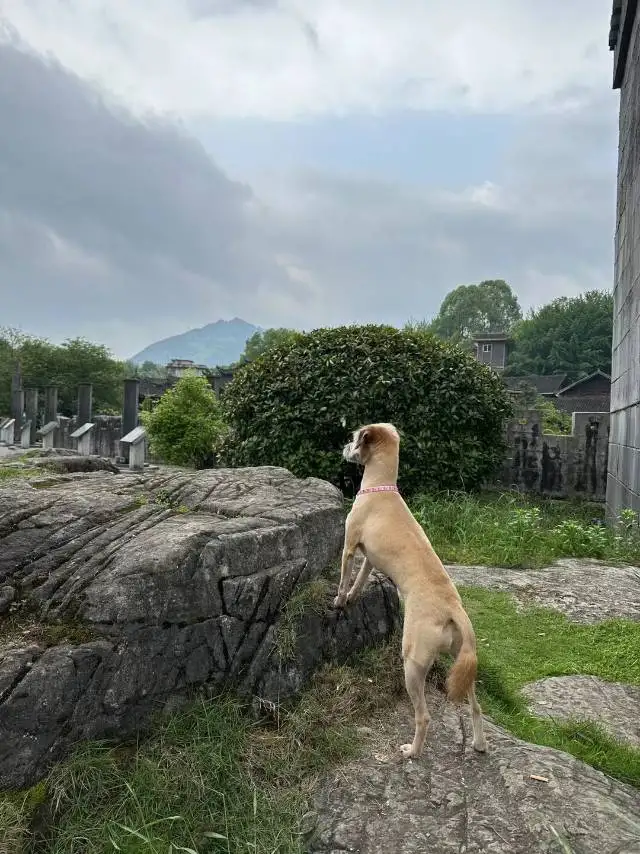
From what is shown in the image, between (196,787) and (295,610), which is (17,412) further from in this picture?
(196,787)

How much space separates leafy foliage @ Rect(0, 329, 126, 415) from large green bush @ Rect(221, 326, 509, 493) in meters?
31.8

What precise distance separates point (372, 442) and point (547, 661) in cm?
233

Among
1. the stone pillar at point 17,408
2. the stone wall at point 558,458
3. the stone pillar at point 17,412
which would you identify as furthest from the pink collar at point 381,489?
the stone pillar at point 17,412

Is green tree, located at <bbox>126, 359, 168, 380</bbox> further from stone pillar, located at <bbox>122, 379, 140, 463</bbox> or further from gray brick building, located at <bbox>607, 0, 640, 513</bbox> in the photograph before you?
gray brick building, located at <bbox>607, 0, 640, 513</bbox>

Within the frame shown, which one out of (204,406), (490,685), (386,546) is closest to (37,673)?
(386,546)

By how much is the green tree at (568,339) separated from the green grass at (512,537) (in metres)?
49.3

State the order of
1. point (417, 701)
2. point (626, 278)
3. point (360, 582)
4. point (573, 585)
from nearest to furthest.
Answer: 1. point (417, 701)
2. point (360, 582)
3. point (573, 585)
4. point (626, 278)

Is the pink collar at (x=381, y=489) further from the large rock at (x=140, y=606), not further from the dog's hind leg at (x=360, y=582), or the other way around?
the large rock at (x=140, y=606)

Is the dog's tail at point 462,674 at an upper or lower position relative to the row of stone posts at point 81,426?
lower

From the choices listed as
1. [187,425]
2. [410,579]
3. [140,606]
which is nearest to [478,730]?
[410,579]

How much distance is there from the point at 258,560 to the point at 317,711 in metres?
0.91

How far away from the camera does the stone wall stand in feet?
39.5

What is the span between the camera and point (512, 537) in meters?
8.10

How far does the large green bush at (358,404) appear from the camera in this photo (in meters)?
9.89
